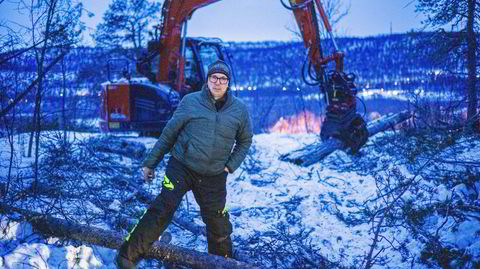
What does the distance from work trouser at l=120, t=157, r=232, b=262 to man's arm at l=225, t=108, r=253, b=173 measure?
0.13m

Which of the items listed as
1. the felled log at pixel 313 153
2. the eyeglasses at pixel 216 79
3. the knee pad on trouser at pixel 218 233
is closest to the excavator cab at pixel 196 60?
the felled log at pixel 313 153

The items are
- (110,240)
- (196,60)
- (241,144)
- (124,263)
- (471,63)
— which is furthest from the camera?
(196,60)

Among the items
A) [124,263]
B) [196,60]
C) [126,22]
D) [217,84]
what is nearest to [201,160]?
[217,84]

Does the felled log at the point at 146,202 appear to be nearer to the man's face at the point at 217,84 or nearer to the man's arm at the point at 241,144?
the man's arm at the point at 241,144

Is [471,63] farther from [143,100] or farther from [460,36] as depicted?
A: [143,100]

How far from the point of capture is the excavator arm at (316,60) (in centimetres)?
870

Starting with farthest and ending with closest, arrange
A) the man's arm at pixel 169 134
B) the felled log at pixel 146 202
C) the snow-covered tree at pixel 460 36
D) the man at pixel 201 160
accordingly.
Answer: the snow-covered tree at pixel 460 36 → the felled log at pixel 146 202 → the man's arm at pixel 169 134 → the man at pixel 201 160

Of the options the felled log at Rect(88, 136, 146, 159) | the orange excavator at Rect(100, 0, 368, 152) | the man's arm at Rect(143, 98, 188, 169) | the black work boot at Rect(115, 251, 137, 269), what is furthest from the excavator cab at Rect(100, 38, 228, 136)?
the black work boot at Rect(115, 251, 137, 269)

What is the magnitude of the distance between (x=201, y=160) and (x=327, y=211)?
3.07 m

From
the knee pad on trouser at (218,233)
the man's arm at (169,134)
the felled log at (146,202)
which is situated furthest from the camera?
the felled log at (146,202)

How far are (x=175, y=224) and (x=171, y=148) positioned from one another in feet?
5.08

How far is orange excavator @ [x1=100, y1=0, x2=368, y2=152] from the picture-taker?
345 inches

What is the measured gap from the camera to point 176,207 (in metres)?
3.61

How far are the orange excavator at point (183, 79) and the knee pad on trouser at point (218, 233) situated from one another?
549 cm
